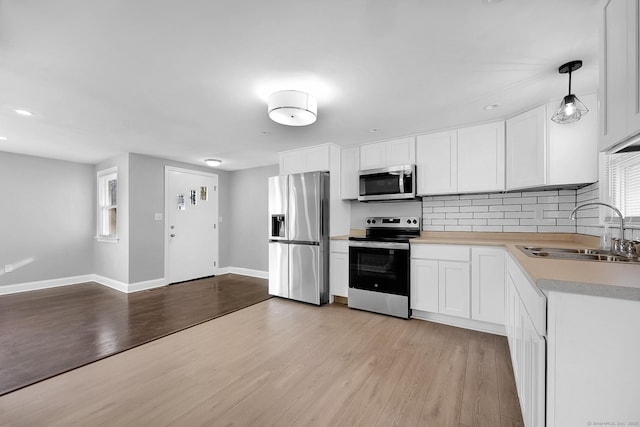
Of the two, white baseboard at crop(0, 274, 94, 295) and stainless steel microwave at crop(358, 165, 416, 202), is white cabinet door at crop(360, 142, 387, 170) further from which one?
white baseboard at crop(0, 274, 94, 295)

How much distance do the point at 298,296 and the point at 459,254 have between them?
7.10ft

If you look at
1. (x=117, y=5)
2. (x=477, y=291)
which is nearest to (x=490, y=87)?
(x=477, y=291)

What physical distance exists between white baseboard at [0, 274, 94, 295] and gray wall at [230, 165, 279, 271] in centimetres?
266

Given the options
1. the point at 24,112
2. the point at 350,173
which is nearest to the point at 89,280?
the point at 24,112

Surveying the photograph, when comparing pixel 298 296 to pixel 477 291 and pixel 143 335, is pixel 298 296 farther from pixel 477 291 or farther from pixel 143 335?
pixel 477 291

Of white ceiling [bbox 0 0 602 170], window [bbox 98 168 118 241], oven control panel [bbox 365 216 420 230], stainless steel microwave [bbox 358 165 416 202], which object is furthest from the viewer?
window [bbox 98 168 118 241]

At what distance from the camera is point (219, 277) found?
5621 millimetres

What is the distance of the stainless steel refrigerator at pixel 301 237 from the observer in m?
3.80

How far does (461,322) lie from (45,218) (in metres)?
6.62

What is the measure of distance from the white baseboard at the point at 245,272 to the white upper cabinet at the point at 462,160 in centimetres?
352

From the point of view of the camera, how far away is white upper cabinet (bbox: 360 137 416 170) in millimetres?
3527

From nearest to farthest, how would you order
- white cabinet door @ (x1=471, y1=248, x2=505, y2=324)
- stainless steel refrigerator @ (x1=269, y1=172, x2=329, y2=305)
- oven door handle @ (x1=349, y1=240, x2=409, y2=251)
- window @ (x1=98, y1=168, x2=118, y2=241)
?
white cabinet door @ (x1=471, y1=248, x2=505, y2=324)
oven door handle @ (x1=349, y1=240, x2=409, y2=251)
stainless steel refrigerator @ (x1=269, y1=172, x2=329, y2=305)
window @ (x1=98, y1=168, x2=118, y2=241)

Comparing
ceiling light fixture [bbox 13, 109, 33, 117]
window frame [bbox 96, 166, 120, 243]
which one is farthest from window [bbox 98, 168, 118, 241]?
ceiling light fixture [bbox 13, 109, 33, 117]

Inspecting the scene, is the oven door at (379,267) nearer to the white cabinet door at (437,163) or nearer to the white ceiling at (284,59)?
the white cabinet door at (437,163)
